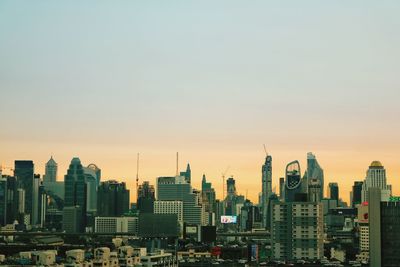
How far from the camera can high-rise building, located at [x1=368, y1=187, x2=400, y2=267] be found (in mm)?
53438

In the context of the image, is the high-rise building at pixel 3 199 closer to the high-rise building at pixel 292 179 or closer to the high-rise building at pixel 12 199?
the high-rise building at pixel 12 199

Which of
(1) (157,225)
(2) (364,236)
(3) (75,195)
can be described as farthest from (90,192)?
(2) (364,236)

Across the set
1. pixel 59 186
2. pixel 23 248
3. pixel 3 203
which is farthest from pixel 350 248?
pixel 59 186

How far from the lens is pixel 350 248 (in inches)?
4343

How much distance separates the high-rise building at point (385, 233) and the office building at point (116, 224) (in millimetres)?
95292

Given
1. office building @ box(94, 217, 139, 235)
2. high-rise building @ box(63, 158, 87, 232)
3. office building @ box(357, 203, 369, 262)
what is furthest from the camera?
high-rise building @ box(63, 158, 87, 232)

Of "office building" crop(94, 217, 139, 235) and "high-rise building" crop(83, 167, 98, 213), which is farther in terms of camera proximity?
"high-rise building" crop(83, 167, 98, 213)

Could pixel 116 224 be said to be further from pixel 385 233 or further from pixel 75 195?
pixel 385 233

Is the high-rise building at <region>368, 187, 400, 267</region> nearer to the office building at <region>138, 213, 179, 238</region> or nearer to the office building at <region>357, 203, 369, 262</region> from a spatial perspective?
the office building at <region>357, 203, 369, 262</region>

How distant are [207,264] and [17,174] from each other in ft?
299

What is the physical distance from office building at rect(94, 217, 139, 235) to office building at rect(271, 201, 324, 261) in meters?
66.8

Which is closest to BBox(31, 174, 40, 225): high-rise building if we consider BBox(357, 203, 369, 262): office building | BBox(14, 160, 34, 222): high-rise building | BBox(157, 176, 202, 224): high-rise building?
BBox(14, 160, 34, 222): high-rise building

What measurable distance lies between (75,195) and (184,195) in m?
24.5

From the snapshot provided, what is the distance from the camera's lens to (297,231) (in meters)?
83.5
